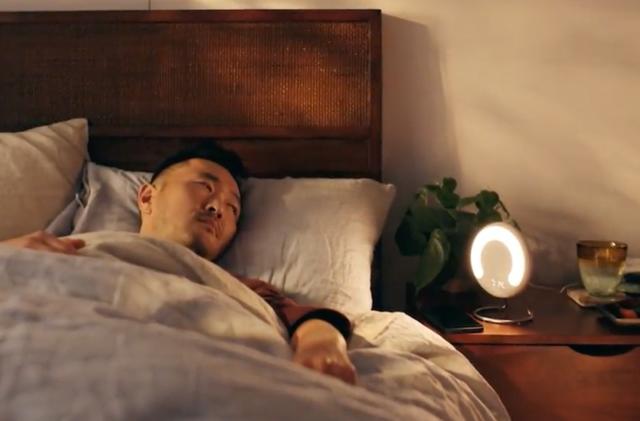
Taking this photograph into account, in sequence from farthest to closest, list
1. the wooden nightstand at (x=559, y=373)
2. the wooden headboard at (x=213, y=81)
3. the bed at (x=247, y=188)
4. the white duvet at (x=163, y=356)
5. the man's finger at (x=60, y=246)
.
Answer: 1. the wooden headboard at (x=213, y=81)
2. the wooden nightstand at (x=559, y=373)
3. the man's finger at (x=60, y=246)
4. the bed at (x=247, y=188)
5. the white duvet at (x=163, y=356)

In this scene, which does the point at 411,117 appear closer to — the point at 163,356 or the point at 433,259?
the point at 433,259

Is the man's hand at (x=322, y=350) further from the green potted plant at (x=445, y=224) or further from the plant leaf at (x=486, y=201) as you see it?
the plant leaf at (x=486, y=201)

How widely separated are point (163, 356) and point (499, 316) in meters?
1.02

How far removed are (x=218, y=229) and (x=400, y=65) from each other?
30.2 inches

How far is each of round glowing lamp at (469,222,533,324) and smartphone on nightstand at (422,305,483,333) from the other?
50 millimetres

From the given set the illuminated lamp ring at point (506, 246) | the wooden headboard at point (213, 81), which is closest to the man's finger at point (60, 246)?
the wooden headboard at point (213, 81)

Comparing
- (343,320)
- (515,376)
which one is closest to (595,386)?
(515,376)

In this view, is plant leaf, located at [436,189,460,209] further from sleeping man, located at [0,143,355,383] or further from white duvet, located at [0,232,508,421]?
white duvet, located at [0,232,508,421]

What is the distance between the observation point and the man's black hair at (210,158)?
1800 mm

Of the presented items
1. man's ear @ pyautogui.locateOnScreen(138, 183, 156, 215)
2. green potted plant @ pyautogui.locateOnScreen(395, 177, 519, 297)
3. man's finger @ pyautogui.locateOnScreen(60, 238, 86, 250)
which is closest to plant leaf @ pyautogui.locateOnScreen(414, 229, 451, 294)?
green potted plant @ pyautogui.locateOnScreen(395, 177, 519, 297)

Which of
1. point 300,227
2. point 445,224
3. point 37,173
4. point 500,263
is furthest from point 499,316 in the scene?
point 37,173

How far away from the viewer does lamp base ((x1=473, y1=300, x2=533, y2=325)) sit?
5.76 feet

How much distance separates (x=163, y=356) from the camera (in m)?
0.96

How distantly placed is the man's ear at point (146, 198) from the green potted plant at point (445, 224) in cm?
62
